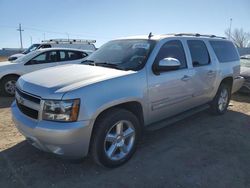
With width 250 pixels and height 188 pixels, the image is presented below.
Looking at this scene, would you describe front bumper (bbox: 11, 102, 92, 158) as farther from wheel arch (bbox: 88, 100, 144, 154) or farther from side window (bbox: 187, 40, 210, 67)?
side window (bbox: 187, 40, 210, 67)

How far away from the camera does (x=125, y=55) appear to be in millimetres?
4152

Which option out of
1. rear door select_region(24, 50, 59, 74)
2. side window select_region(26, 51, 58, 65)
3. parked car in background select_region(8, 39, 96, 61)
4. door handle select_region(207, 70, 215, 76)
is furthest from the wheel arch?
parked car in background select_region(8, 39, 96, 61)

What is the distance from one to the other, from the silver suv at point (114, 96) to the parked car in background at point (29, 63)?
13.6ft

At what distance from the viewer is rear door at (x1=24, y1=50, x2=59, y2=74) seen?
333 inches

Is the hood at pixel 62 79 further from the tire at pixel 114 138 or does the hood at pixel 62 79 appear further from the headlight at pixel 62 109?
the tire at pixel 114 138

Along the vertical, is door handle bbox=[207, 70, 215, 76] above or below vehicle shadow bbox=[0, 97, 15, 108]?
above

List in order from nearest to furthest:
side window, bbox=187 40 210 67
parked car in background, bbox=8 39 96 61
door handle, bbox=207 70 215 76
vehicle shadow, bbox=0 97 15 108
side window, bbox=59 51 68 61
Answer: side window, bbox=187 40 210 67 → door handle, bbox=207 70 215 76 → vehicle shadow, bbox=0 97 15 108 → side window, bbox=59 51 68 61 → parked car in background, bbox=8 39 96 61

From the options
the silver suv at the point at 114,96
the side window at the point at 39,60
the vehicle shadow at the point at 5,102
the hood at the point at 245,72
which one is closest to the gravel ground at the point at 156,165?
the silver suv at the point at 114,96

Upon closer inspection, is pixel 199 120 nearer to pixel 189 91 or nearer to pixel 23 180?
pixel 189 91

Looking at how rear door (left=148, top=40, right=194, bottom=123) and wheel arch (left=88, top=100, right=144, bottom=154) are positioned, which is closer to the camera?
wheel arch (left=88, top=100, right=144, bottom=154)

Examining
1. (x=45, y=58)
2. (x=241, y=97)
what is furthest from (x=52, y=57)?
(x=241, y=97)

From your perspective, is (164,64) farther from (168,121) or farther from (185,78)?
(168,121)

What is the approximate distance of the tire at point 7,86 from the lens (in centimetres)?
800

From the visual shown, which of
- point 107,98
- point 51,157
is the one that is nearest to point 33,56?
point 51,157
